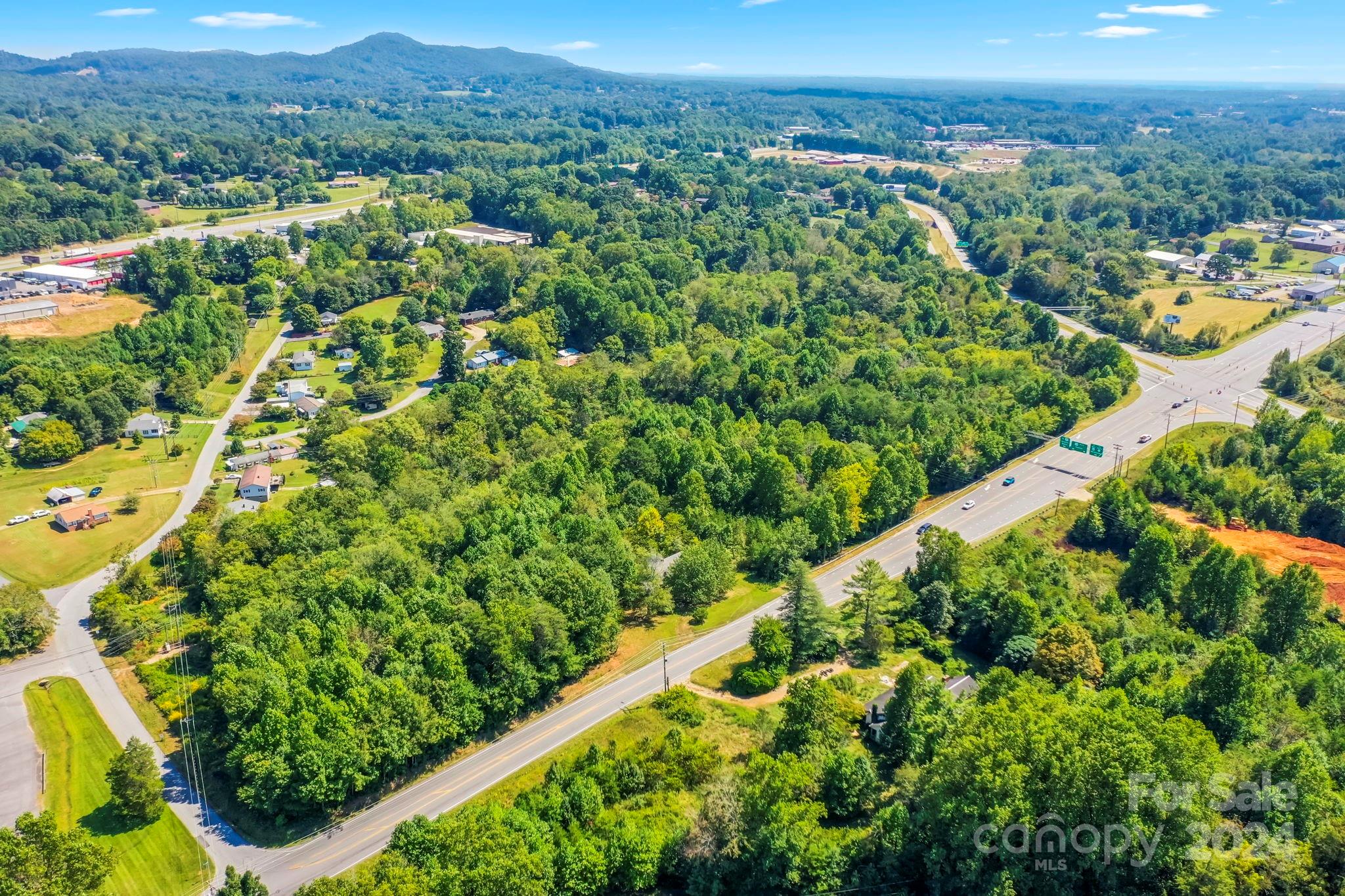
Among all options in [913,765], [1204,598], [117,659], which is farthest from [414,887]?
[1204,598]

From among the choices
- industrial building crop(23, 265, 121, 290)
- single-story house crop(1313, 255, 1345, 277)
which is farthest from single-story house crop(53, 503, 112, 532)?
single-story house crop(1313, 255, 1345, 277)

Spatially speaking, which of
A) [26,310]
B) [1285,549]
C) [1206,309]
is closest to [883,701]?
[1285,549]

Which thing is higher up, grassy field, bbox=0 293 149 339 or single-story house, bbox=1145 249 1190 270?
single-story house, bbox=1145 249 1190 270

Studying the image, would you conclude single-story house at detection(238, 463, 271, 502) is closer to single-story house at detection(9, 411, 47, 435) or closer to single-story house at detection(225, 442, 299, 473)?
single-story house at detection(225, 442, 299, 473)

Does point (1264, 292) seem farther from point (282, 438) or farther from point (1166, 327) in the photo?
point (282, 438)

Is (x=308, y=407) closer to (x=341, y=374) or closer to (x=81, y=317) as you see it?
(x=341, y=374)
